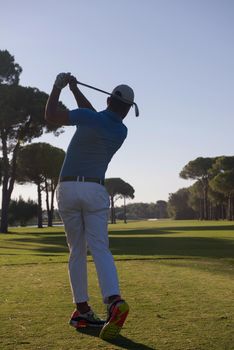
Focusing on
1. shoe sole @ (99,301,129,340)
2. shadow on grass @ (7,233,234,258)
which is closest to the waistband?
shoe sole @ (99,301,129,340)

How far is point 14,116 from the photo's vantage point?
4625cm

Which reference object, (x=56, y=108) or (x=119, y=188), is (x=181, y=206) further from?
(x=56, y=108)

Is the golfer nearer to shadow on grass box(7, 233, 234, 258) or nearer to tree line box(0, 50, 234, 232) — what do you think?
shadow on grass box(7, 233, 234, 258)

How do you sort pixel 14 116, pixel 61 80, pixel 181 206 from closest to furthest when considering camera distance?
pixel 61 80 < pixel 14 116 < pixel 181 206

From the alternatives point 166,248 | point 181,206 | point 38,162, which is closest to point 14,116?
point 38,162

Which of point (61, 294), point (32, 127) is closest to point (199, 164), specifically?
point (32, 127)

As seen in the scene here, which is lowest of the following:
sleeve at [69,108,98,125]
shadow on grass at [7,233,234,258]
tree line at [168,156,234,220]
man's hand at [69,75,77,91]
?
shadow on grass at [7,233,234,258]

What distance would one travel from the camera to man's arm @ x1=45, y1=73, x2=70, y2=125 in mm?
4516

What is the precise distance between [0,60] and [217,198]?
6113cm

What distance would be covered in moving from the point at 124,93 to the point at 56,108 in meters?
0.65

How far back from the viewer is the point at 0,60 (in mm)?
47875

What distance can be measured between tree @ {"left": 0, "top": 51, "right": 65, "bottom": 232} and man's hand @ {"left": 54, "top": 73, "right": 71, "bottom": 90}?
139ft

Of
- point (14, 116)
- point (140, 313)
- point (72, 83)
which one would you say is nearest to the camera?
point (140, 313)

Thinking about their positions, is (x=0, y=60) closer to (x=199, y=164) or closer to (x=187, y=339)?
(x=187, y=339)
